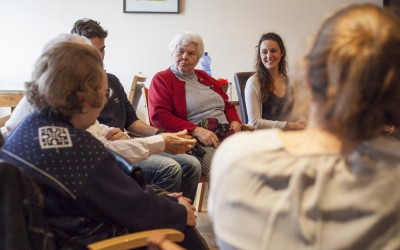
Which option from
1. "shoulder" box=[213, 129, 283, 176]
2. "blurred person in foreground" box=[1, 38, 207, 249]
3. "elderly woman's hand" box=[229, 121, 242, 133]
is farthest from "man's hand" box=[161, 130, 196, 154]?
"shoulder" box=[213, 129, 283, 176]

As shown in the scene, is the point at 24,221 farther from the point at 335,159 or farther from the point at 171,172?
the point at 171,172

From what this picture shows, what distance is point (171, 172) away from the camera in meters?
2.33

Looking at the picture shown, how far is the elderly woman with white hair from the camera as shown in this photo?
2.65 metres

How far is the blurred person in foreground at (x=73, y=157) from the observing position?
1275 millimetres

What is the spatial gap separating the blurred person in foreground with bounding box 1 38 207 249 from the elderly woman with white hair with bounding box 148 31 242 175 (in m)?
1.26

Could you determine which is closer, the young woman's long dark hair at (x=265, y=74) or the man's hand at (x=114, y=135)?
the man's hand at (x=114, y=135)

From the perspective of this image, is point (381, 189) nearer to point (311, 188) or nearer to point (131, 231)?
point (311, 188)

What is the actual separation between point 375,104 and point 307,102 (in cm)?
12

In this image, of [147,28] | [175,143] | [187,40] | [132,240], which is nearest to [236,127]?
[187,40]

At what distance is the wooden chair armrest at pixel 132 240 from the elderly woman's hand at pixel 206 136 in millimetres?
1303

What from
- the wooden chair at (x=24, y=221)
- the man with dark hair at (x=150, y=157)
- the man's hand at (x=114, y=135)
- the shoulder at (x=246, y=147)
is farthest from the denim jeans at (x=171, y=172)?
the shoulder at (x=246, y=147)

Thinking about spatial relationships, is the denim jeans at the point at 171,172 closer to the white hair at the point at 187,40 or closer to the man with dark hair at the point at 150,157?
the man with dark hair at the point at 150,157

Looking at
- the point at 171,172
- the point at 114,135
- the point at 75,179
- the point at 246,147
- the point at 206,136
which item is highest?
the point at 246,147

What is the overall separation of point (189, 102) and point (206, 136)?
271mm
